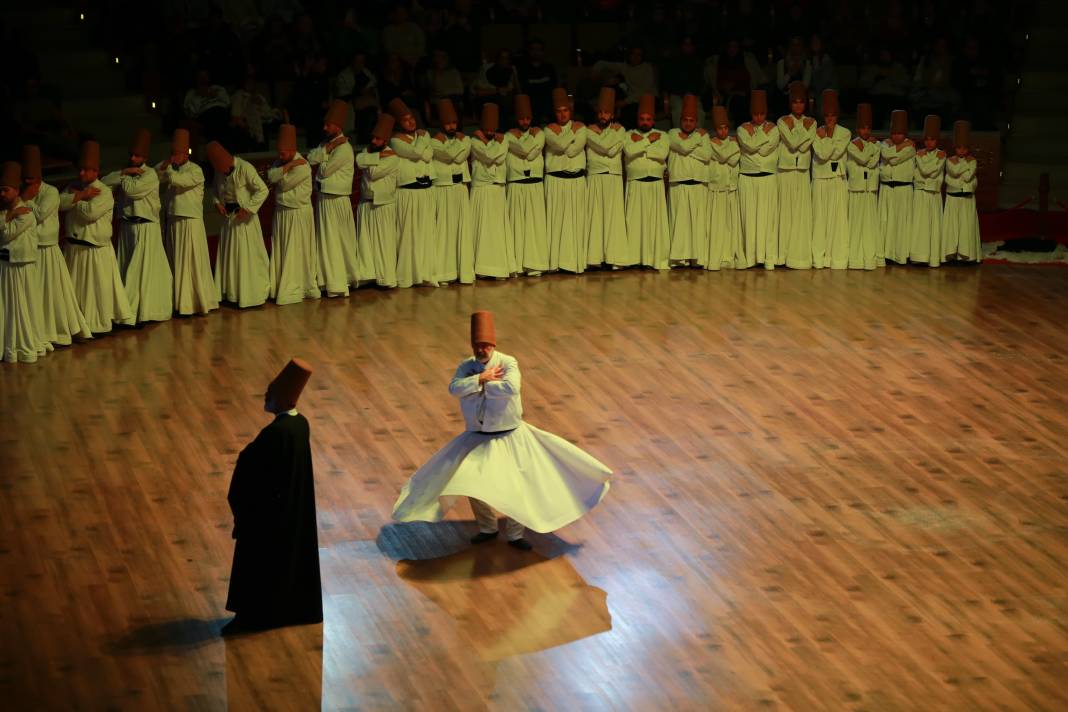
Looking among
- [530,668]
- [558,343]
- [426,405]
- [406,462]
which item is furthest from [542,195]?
[530,668]

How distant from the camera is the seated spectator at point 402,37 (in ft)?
57.7

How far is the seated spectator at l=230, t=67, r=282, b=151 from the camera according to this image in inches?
626

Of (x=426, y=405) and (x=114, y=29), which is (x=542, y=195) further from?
(x=114, y=29)

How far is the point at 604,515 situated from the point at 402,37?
31.9ft

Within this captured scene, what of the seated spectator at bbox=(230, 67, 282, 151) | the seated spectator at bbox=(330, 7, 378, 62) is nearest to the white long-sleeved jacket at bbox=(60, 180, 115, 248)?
the seated spectator at bbox=(230, 67, 282, 151)

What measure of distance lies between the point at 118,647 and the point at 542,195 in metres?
7.86

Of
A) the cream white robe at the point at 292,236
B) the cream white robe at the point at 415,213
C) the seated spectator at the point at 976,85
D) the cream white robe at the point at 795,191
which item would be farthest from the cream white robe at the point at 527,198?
the seated spectator at the point at 976,85

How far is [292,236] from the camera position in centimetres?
1359

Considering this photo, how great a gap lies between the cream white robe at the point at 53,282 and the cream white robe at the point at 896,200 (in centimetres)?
760

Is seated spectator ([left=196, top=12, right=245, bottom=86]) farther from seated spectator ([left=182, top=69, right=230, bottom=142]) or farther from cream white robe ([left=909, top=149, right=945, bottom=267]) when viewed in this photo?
cream white robe ([left=909, top=149, right=945, bottom=267])

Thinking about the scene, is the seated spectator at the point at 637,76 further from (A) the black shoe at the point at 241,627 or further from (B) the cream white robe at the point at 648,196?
(A) the black shoe at the point at 241,627

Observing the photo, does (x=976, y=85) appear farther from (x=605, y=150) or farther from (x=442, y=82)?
(x=442, y=82)

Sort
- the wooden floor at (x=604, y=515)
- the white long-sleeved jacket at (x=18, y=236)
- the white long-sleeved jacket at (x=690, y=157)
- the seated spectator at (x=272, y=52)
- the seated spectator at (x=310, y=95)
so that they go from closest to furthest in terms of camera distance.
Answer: the wooden floor at (x=604, y=515)
the white long-sleeved jacket at (x=18, y=236)
the white long-sleeved jacket at (x=690, y=157)
the seated spectator at (x=310, y=95)
the seated spectator at (x=272, y=52)

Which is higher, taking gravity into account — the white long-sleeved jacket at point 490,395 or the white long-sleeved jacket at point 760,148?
the white long-sleeved jacket at point 760,148
